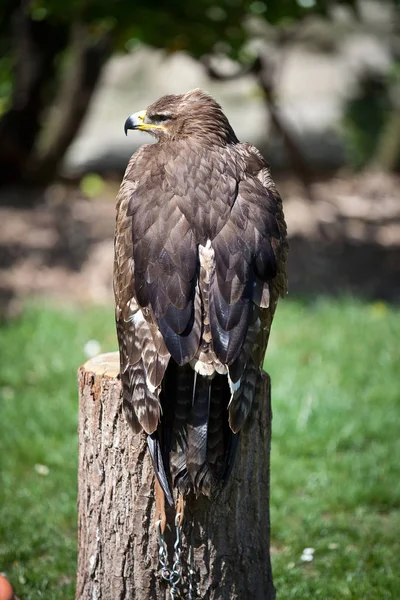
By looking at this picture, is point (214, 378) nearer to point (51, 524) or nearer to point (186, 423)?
point (186, 423)

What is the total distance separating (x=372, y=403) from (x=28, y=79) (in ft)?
21.4

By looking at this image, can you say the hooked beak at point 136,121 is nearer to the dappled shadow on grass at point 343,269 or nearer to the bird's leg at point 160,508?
the bird's leg at point 160,508

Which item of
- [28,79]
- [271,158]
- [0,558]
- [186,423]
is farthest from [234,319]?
→ [271,158]

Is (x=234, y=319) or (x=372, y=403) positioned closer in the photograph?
(x=234, y=319)

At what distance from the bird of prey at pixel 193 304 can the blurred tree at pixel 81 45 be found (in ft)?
14.6

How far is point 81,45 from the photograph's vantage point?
10047mm

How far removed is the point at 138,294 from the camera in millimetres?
2879

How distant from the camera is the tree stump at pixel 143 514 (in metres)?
2.95

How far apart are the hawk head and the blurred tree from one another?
387 centimetres

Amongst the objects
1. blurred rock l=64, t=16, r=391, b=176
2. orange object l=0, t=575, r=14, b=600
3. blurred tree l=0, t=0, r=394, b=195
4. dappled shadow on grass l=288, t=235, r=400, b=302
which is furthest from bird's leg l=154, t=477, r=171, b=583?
blurred rock l=64, t=16, r=391, b=176

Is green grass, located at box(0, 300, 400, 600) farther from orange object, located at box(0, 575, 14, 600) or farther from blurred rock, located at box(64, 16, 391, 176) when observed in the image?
blurred rock, located at box(64, 16, 391, 176)

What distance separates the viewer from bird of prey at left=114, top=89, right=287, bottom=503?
275 cm

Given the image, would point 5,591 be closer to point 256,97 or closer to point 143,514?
point 143,514

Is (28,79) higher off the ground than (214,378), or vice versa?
(28,79)
